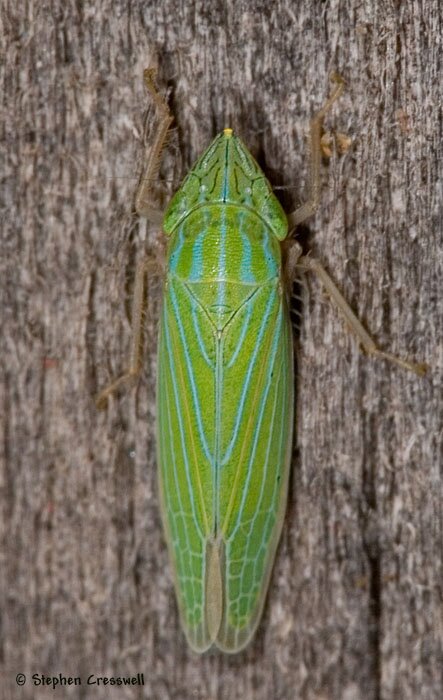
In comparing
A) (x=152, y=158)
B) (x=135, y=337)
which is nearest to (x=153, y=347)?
(x=135, y=337)

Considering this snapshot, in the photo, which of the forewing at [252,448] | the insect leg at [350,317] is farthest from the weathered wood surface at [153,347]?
the forewing at [252,448]

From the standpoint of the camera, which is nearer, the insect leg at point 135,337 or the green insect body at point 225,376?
the green insect body at point 225,376

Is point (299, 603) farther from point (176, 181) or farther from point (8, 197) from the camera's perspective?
point (8, 197)

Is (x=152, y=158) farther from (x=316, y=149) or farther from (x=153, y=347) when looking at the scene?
(x=153, y=347)

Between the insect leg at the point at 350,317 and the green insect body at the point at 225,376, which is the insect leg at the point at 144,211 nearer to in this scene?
the green insect body at the point at 225,376

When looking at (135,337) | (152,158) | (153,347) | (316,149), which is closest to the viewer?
(316,149)

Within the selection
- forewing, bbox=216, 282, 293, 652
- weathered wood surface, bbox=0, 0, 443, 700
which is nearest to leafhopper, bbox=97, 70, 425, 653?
forewing, bbox=216, 282, 293, 652
